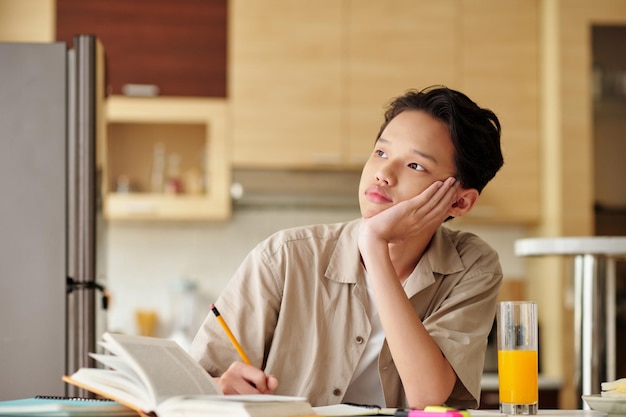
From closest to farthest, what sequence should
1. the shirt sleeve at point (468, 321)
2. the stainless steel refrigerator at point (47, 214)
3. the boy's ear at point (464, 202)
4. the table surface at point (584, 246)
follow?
the shirt sleeve at point (468, 321), the boy's ear at point (464, 202), the stainless steel refrigerator at point (47, 214), the table surface at point (584, 246)

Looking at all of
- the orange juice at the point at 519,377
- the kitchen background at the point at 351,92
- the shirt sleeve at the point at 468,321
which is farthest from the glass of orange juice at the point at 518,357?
the kitchen background at the point at 351,92

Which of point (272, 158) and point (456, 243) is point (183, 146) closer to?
point (272, 158)

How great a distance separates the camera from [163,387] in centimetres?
131

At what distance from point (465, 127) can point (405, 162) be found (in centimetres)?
17

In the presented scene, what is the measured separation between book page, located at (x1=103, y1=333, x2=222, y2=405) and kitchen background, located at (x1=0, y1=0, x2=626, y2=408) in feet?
9.96

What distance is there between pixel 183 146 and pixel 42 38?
806 millimetres

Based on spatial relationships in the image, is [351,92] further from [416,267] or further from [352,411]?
[352,411]

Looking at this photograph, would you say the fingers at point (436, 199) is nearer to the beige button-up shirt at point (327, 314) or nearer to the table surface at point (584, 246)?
the beige button-up shirt at point (327, 314)

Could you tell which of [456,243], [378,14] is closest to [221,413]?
[456,243]

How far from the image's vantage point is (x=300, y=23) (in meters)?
4.55

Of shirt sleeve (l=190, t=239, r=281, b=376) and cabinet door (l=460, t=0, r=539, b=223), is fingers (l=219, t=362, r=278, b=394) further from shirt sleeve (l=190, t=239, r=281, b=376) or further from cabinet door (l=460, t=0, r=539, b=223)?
cabinet door (l=460, t=0, r=539, b=223)

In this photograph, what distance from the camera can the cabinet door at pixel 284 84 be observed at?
450cm

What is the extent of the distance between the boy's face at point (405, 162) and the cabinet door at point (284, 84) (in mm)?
2508

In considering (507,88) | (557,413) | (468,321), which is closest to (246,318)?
(468,321)
